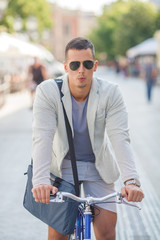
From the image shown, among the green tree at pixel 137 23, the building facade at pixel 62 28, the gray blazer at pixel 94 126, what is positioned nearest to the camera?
the gray blazer at pixel 94 126

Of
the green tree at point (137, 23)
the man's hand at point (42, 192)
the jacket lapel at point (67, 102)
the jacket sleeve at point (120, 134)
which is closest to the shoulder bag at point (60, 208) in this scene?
the jacket lapel at point (67, 102)

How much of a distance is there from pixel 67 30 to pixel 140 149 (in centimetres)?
10235

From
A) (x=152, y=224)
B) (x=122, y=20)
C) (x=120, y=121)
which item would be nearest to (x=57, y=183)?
(x=120, y=121)

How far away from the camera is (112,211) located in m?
2.86

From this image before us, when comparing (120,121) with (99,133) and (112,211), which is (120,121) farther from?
(112,211)

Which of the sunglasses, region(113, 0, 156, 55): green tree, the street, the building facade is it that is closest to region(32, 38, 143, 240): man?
the sunglasses

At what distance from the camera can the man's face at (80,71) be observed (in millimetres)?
2771

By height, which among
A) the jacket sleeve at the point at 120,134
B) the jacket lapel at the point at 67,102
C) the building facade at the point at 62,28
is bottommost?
the building facade at the point at 62,28

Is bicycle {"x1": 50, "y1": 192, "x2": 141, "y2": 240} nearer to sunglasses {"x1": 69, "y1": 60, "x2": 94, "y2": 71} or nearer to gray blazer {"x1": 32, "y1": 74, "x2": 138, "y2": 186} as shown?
gray blazer {"x1": 32, "y1": 74, "x2": 138, "y2": 186}

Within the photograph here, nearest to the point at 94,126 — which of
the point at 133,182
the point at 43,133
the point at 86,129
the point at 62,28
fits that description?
the point at 86,129

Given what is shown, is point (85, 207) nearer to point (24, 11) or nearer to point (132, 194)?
point (132, 194)

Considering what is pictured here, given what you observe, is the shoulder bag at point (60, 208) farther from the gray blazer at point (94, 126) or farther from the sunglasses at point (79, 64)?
the sunglasses at point (79, 64)

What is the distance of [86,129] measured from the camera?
287 cm

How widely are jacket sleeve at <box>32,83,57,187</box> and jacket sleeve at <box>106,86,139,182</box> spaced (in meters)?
0.32
